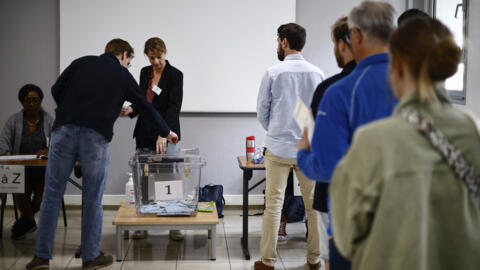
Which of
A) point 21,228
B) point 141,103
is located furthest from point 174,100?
point 21,228

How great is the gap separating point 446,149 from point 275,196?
2.36m

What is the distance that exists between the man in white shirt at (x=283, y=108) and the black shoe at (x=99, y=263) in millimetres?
1087

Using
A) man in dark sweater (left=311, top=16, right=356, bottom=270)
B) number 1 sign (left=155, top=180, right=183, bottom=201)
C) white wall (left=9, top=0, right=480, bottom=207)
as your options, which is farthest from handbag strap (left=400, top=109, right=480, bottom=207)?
Answer: white wall (left=9, top=0, right=480, bottom=207)

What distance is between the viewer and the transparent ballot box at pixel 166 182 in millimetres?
3752

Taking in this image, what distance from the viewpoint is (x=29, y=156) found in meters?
4.14

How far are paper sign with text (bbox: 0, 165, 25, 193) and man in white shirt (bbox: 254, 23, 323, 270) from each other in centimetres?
177

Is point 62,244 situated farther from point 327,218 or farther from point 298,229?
point 327,218

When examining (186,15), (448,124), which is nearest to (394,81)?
(448,124)

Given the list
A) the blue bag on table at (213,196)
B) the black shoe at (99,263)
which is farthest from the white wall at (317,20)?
the black shoe at (99,263)

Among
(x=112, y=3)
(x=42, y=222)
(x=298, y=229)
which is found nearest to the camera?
(x=42, y=222)

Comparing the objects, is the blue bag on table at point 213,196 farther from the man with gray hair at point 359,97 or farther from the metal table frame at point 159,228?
the man with gray hair at point 359,97

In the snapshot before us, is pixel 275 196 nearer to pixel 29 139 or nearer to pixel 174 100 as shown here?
pixel 174 100

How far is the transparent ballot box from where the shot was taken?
3752mm

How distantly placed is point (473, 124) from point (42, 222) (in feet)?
9.25
